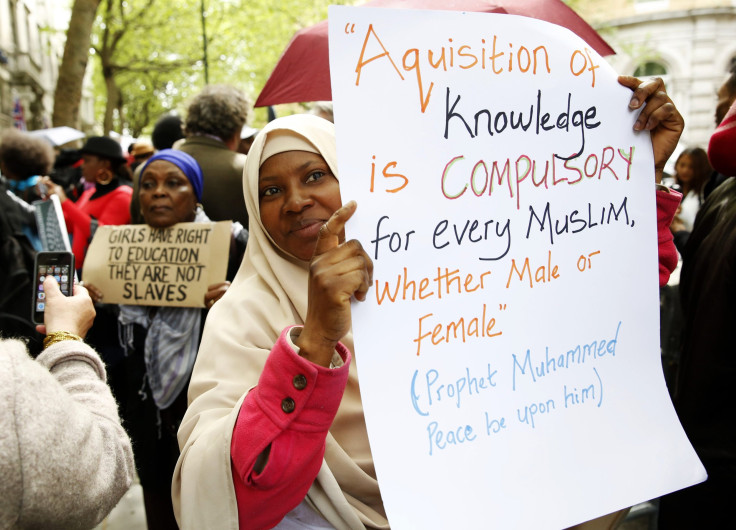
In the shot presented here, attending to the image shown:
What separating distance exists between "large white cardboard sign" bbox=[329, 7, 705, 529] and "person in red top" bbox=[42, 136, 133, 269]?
3.36 m

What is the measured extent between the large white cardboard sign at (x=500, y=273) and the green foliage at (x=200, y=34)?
1800cm

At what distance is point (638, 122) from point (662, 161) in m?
0.16

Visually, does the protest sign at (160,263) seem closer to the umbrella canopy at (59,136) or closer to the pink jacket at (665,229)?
the pink jacket at (665,229)

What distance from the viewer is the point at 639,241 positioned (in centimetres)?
157

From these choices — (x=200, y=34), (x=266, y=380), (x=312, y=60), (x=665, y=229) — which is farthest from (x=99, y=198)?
(x=200, y=34)

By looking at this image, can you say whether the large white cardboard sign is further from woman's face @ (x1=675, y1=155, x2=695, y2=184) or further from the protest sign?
woman's face @ (x1=675, y1=155, x2=695, y2=184)

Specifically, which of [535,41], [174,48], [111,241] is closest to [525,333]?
[535,41]

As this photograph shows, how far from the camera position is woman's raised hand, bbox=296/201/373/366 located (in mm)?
1191

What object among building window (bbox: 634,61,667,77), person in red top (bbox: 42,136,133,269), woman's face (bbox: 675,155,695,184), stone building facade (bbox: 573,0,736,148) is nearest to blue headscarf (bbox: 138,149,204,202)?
person in red top (bbox: 42,136,133,269)

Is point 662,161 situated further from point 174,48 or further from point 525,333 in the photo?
point 174,48

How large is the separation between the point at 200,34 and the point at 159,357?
2059cm

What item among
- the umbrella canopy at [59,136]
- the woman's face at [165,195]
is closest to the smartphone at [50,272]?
the woman's face at [165,195]

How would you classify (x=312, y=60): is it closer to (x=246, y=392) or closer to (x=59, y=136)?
(x=246, y=392)

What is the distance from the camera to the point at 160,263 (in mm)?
2854
